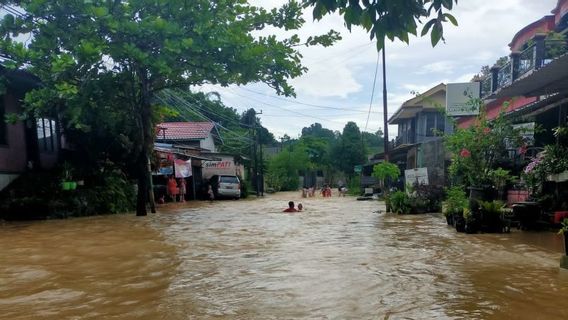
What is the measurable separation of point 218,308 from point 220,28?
9717 millimetres

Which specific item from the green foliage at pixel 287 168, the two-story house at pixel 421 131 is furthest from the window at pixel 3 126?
the green foliage at pixel 287 168

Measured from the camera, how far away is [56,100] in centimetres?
1221

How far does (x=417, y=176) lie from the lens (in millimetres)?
16422

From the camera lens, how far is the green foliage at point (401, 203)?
593 inches

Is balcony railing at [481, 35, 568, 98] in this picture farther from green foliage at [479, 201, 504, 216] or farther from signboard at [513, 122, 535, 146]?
green foliage at [479, 201, 504, 216]

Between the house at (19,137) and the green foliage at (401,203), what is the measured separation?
38.8 ft

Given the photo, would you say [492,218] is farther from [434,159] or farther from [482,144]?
[434,159]

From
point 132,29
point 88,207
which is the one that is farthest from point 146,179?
point 132,29

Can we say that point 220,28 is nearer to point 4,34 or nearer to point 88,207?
point 4,34

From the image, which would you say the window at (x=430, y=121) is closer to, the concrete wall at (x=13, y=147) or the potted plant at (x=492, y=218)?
the potted plant at (x=492, y=218)

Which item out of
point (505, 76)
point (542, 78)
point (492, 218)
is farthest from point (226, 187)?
point (542, 78)

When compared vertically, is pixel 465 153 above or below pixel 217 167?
below

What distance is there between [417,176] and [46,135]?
13.3 metres

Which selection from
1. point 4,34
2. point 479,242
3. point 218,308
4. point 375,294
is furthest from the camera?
point 4,34
